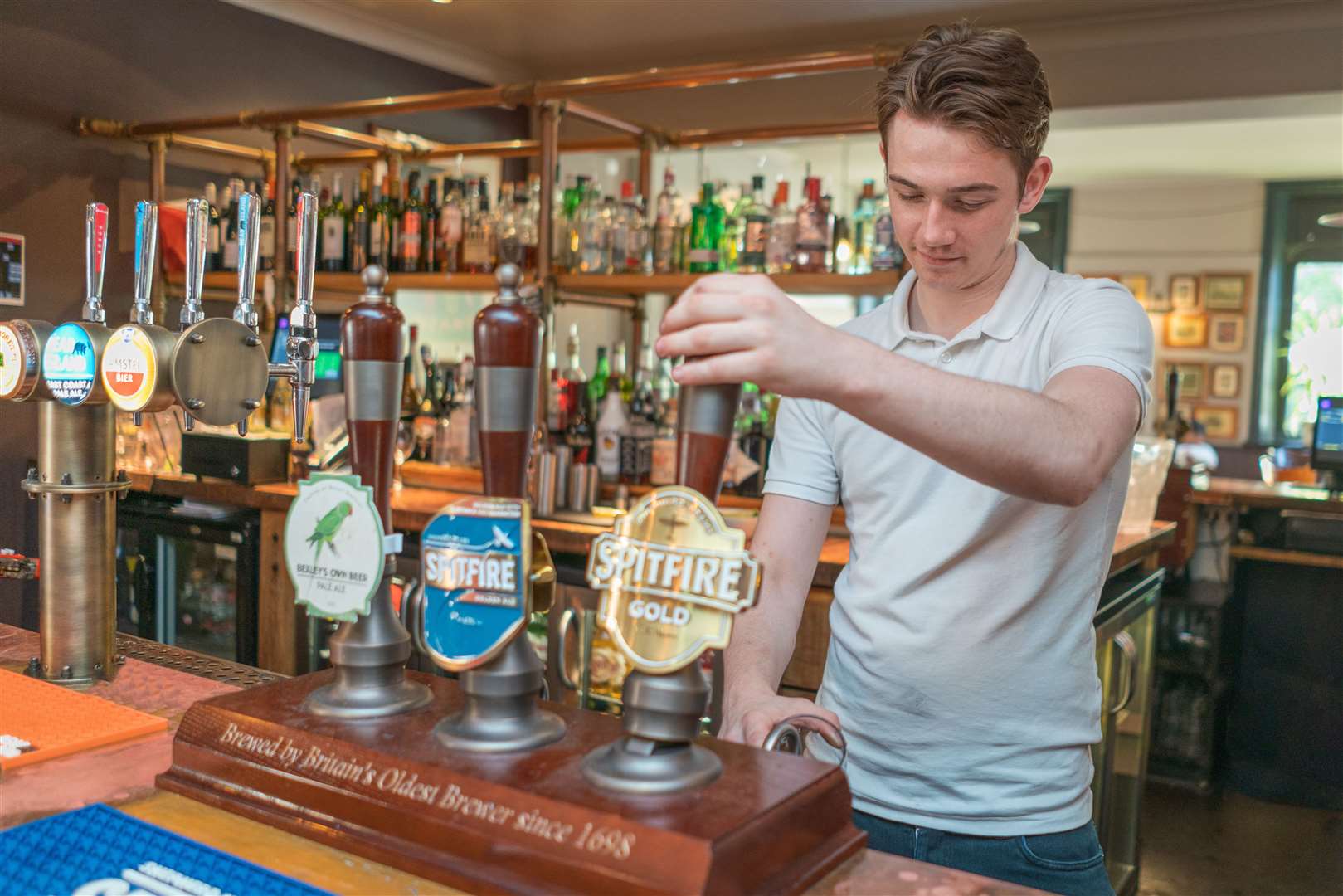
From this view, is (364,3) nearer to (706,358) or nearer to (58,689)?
(58,689)

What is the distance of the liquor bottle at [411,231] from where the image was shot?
3.70 m

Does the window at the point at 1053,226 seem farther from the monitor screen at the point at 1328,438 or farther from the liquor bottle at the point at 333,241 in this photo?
the liquor bottle at the point at 333,241

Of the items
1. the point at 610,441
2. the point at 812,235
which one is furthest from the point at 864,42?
the point at 610,441

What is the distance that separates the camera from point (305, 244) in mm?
1142

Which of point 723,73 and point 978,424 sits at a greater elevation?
point 723,73

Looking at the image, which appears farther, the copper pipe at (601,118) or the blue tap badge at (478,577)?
the copper pipe at (601,118)

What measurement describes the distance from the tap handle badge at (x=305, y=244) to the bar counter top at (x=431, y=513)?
4.31 feet

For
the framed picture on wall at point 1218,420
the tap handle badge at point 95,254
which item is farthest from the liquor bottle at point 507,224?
the framed picture on wall at point 1218,420

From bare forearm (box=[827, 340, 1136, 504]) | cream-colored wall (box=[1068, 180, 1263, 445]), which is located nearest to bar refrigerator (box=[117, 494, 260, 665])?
bare forearm (box=[827, 340, 1136, 504])

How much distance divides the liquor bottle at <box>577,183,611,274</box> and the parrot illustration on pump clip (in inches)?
89.3

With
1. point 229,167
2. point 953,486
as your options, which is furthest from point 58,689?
point 229,167

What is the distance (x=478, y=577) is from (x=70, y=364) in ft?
2.21

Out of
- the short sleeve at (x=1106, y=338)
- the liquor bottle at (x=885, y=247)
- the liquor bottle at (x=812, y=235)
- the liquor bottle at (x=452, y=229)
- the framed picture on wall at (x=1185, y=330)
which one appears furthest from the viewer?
the framed picture on wall at (x=1185, y=330)

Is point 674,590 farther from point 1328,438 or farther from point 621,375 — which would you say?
point 1328,438
